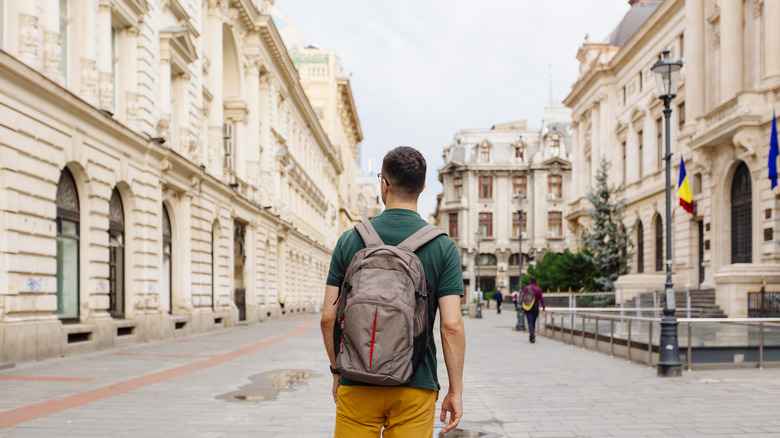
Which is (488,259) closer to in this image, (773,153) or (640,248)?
(640,248)

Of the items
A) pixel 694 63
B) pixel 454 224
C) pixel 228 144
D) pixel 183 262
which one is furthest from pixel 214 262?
pixel 454 224

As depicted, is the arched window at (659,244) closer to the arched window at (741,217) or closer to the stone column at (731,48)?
the arched window at (741,217)

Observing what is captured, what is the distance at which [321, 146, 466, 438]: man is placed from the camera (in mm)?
3043

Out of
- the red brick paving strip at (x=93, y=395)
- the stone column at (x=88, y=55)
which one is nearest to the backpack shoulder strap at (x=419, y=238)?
the red brick paving strip at (x=93, y=395)

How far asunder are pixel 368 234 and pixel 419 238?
0.22 meters

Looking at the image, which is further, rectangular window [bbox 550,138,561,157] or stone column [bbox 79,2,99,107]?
rectangular window [bbox 550,138,561,157]

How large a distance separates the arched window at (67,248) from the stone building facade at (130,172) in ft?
0.14

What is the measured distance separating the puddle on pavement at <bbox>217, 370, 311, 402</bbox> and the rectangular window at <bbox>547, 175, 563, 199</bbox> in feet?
237

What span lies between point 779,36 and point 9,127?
25.3m

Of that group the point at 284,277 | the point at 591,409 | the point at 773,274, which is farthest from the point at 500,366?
the point at 284,277

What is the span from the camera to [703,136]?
30.5m

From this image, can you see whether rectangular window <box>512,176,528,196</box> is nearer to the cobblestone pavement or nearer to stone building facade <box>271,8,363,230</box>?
stone building facade <box>271,8,363,230</box>

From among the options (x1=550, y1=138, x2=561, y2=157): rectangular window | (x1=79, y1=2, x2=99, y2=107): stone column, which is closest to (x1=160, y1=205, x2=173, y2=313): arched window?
(x1=79, y1=2, x2=99, y2=107): stone column

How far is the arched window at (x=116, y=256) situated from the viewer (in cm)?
1773
